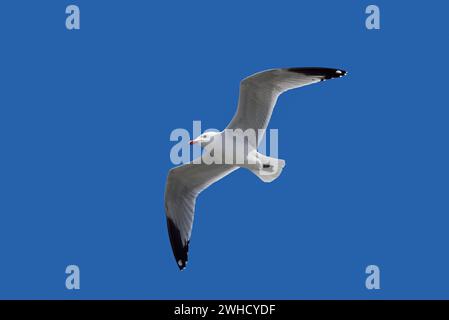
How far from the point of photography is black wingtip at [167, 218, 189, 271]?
8781 mm

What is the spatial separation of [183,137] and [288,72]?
1.18 meters

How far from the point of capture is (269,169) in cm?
812

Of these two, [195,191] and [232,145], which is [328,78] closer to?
[232,145]

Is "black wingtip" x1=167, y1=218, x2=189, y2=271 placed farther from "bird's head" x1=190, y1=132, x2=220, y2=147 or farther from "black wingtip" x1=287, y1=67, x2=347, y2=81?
"black wingtip" x1=287, y1=67, x2=347, y2=81

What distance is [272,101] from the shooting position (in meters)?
7.98

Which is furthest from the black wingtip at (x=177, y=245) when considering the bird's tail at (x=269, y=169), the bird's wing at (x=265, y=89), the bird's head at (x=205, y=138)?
the bird's wing at (x=265, y=89)

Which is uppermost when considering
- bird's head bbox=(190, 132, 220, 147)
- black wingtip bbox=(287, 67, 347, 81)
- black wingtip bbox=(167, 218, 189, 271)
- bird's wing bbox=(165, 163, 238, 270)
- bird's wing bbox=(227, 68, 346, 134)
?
black wingtip bbox=(287, 67, 347, 81)

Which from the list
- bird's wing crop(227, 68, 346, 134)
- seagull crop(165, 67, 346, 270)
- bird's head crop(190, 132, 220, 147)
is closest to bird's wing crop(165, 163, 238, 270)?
seagull crop(165, 67, 346, 270)

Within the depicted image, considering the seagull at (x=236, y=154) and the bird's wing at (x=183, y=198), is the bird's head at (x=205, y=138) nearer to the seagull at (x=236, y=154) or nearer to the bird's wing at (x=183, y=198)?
the seagull at (x=236, y=154)

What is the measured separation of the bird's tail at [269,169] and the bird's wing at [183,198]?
0.52 m

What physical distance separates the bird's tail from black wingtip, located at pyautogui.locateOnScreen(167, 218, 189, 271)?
109cm

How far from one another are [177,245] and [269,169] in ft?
4.28

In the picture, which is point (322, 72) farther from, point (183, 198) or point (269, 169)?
point (183, 198)

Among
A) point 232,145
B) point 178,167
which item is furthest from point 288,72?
point 178,167
